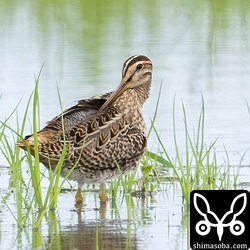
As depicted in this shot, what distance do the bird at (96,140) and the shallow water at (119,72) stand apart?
21cm

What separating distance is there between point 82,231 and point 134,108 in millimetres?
1541

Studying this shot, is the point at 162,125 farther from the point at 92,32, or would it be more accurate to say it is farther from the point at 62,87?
the point at 92,32

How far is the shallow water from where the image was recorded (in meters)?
7.79

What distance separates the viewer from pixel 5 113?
1143 cm

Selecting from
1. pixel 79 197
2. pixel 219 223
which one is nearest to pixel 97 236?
pixel 219 223

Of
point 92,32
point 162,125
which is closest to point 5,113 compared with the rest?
point 162,125

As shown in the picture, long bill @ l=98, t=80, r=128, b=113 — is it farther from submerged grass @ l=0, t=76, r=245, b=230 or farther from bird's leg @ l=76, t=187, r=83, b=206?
bird's leg @ l=76, t=187, r=83, b=206

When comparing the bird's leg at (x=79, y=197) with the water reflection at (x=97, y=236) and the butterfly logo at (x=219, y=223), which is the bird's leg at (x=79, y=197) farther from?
the butterfly logo at (x=219, y=223)

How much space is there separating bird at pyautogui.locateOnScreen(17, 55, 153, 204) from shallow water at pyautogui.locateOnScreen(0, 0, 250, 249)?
213mm

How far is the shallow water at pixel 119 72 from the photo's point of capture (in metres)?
7.79

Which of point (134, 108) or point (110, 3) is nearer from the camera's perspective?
point (134, 108)

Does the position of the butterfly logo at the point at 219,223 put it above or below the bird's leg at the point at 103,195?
below

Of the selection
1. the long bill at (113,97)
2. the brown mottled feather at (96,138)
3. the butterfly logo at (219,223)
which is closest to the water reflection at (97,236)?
the butterfly logo at (219,223)

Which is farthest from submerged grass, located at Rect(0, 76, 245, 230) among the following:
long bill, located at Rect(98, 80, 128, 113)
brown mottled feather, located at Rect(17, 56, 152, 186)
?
long bill, located at Rect(98, 80, 128, 113)
